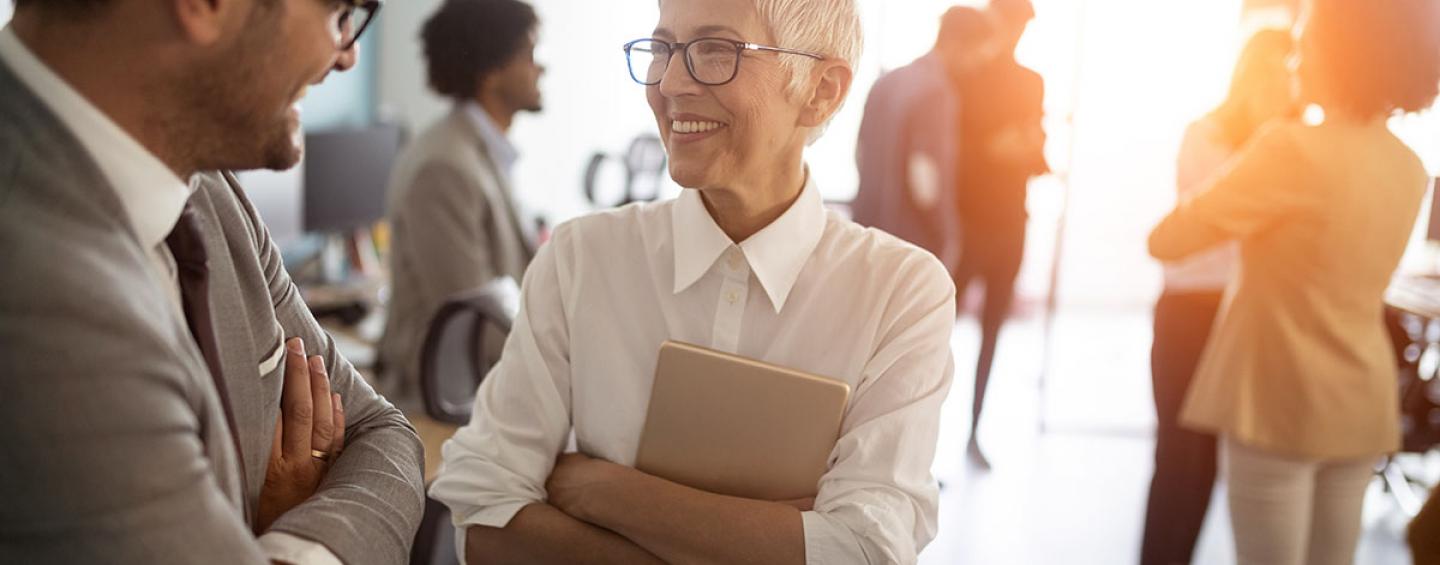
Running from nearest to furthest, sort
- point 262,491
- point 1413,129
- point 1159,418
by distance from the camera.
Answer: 1. point 262,491
2. point 1413,129
3. point 1159,418

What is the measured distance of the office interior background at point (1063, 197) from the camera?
3.49m

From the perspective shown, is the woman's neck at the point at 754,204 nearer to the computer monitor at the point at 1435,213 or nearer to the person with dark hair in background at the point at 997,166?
the computer monitor at the point at 1435,213

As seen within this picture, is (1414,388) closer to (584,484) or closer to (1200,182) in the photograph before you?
(1200,182)

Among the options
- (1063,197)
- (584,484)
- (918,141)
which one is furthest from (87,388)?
(1063,197)

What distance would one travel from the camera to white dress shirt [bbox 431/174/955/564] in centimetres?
127

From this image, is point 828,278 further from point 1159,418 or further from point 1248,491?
point 1159,418

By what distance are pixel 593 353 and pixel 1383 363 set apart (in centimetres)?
143

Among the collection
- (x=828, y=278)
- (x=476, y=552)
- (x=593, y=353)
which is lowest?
(x=476, y=552)

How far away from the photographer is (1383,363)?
1.85 metres

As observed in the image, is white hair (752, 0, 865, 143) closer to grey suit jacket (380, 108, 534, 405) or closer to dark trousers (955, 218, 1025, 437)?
grey suit jacket (380, 108, 534, 405)

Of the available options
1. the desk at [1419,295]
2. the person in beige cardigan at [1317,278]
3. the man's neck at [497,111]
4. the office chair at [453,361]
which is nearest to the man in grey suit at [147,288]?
the office chair at [453,361]

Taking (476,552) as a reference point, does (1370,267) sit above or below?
above

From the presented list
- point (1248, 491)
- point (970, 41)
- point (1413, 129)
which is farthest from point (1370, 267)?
point (970, 41)

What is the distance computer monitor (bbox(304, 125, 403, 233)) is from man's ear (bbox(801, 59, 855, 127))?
279cm
